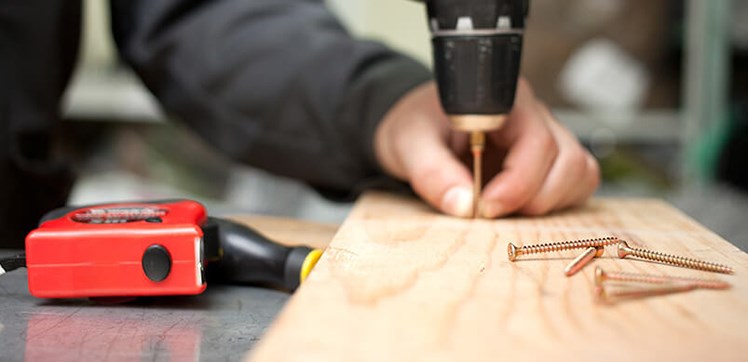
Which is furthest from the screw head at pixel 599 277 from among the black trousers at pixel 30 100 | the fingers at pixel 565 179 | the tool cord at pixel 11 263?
the black trousers at pixel 30 100

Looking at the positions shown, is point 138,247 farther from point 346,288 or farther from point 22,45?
point 22,45

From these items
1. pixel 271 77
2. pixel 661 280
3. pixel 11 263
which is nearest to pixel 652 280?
pixel 661 280

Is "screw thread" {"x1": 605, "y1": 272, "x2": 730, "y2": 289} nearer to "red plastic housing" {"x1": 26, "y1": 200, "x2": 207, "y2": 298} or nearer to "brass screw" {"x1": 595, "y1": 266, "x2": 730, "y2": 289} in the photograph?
→ "brass screw" {"x1": 595, "y1": 266, "x2": 730, "y2": 289}

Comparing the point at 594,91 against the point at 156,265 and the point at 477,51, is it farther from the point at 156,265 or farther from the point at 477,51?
the point at 156,265

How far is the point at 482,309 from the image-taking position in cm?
55

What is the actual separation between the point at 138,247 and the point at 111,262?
3 cm

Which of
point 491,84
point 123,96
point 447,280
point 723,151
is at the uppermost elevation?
point 491,84

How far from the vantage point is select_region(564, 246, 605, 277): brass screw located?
2.19 ft

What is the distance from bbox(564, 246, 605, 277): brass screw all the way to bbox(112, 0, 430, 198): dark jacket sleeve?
0.53 meters

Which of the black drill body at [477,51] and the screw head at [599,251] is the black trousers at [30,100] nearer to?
the black drill body at [477,51]

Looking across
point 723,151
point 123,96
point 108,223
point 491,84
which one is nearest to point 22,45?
point 108,223

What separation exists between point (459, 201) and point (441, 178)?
0.04 metres

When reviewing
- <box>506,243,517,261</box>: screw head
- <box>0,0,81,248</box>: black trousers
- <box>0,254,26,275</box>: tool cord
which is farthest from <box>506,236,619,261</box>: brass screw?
<box>0,0,81,248</box>: black trousers

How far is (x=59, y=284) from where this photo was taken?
704mm
